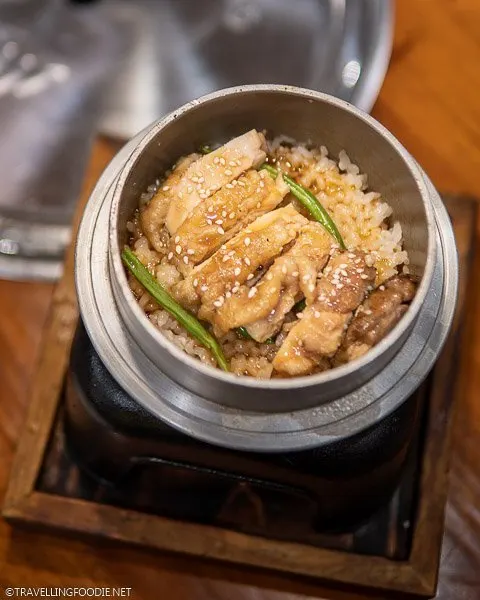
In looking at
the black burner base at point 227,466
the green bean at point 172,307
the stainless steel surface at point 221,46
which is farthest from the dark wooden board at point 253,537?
the stainless steel surface at point 221,46

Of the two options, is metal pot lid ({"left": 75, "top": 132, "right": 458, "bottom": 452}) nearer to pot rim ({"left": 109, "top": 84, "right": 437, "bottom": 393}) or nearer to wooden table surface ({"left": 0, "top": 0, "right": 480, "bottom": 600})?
pot rim ({"left": 109, "top": 84, "right": 437, "bottom": 393})

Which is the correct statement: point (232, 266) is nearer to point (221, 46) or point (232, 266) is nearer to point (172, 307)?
point (172, 307)

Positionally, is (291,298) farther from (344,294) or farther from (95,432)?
(95,432)

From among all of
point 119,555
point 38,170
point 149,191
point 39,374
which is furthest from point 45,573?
point 38,170

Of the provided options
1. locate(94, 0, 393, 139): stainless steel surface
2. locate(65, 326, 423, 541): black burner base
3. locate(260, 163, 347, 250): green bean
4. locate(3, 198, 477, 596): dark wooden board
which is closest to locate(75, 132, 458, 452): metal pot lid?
locate(65, 326, 423, 541): black burner base

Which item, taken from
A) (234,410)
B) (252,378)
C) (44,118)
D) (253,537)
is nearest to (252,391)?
(252,378)
